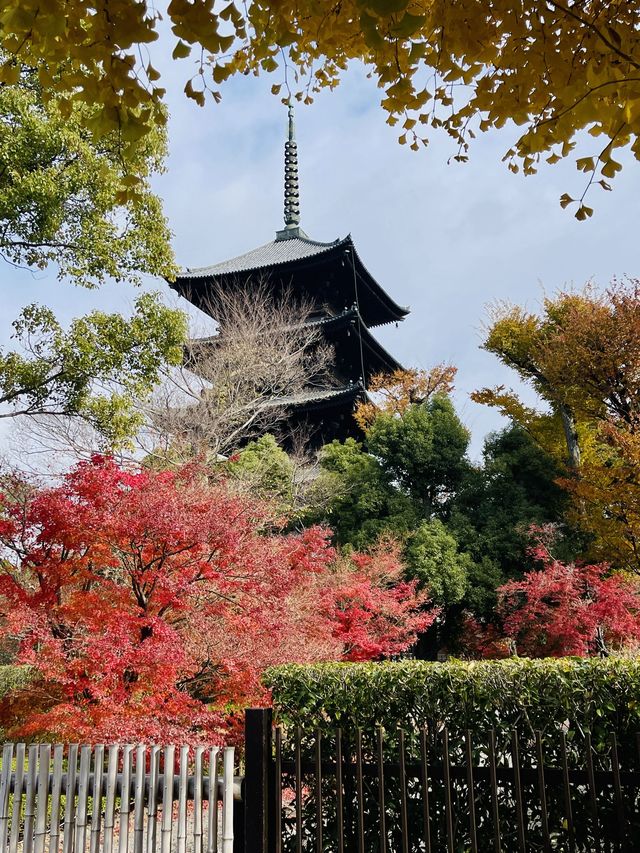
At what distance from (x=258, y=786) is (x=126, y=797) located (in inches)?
27.2

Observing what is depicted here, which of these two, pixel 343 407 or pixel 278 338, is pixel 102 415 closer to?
pixel 278 338

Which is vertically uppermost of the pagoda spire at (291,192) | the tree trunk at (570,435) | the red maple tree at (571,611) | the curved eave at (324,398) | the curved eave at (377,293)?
the pagoda spire at (291,192)

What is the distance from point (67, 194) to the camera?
6621 mm

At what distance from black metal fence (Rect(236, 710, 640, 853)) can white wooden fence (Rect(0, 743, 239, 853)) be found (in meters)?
0.18

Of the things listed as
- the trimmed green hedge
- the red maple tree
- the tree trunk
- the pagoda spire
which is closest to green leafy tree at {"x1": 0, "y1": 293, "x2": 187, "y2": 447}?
the trimmed green hedge

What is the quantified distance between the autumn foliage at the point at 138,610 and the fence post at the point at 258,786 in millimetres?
1613

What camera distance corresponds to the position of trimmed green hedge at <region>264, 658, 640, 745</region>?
12.0 ft

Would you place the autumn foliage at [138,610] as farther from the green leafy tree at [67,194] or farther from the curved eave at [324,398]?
the curved eave at [324,398]

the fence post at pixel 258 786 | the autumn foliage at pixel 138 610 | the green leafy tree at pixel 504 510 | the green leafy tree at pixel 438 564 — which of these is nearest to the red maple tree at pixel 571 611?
the green leafy tree at pixel 504 510

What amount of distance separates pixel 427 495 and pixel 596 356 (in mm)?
5045

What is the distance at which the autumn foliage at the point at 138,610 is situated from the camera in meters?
4.86

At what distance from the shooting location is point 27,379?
693 cm

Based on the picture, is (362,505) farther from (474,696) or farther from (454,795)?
(454,795)

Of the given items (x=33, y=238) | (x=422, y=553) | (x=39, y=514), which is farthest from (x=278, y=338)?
(x=39, y=514)
